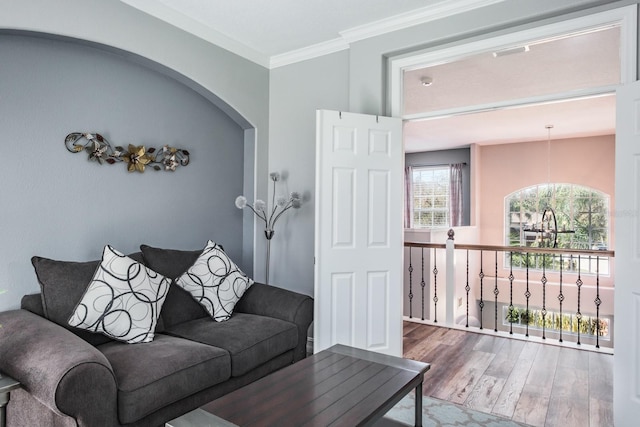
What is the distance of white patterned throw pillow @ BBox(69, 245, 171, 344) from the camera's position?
225 centimetres

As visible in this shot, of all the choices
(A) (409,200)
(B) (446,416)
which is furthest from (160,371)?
(A) (409,200)

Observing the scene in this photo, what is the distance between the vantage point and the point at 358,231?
322cm

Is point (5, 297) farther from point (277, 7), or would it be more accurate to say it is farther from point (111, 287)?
point (277, 7)

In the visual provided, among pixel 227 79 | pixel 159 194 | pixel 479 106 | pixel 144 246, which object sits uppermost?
pixel 227 79

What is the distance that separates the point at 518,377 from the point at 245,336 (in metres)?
2.20

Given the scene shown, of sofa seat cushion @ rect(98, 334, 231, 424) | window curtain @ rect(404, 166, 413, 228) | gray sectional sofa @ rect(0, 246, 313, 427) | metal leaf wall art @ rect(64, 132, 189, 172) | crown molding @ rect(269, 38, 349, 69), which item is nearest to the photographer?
gray sectional sofa @ rect(0, 246, 313, 427)

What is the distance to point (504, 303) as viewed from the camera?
807 cm

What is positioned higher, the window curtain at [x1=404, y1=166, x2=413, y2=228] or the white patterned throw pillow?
the window curtain at [x1=404, y1=166, x2=413, y2=228]

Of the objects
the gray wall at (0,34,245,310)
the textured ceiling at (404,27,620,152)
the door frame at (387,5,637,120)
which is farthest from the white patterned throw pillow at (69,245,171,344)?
the textured ceiling at (404,27,620,152)

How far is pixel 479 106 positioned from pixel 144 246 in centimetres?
269

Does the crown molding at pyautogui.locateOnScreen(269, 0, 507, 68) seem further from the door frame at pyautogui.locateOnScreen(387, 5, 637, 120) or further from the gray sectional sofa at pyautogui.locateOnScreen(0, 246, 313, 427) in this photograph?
the gray sectional sofa at pyautogui.locateOnScreen(0, 246, 313, 427)

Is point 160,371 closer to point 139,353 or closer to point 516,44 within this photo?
point 139,353

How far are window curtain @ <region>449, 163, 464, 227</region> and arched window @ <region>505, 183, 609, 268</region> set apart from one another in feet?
2.92

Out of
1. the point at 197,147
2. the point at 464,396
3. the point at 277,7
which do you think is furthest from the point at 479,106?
the point at 197,147
